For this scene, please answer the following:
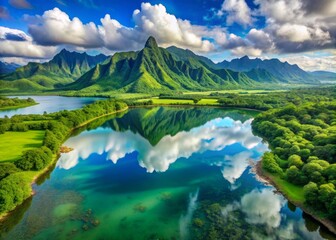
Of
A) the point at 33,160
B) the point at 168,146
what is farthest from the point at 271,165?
the point at 33,160

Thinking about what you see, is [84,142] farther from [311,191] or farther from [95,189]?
[311,191]

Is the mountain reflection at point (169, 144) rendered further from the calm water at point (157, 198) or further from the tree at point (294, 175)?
the tree at point (294, 175)

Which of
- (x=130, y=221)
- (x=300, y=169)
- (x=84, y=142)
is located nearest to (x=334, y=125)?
(x=300, y=169)

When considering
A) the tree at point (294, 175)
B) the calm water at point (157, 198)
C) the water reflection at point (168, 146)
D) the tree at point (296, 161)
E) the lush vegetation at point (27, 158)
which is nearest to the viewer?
the calm water at point (157, 198)

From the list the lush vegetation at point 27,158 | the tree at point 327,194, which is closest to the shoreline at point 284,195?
the tree at point 327,194

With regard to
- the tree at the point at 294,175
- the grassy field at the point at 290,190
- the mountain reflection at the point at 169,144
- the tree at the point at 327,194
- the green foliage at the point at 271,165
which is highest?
the tree at the point at 327,194

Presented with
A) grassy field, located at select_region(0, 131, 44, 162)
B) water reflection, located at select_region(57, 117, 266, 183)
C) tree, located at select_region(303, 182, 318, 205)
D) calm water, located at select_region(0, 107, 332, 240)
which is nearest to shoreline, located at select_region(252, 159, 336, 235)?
calm water, located at select_region(0, 107, 332, 240)
